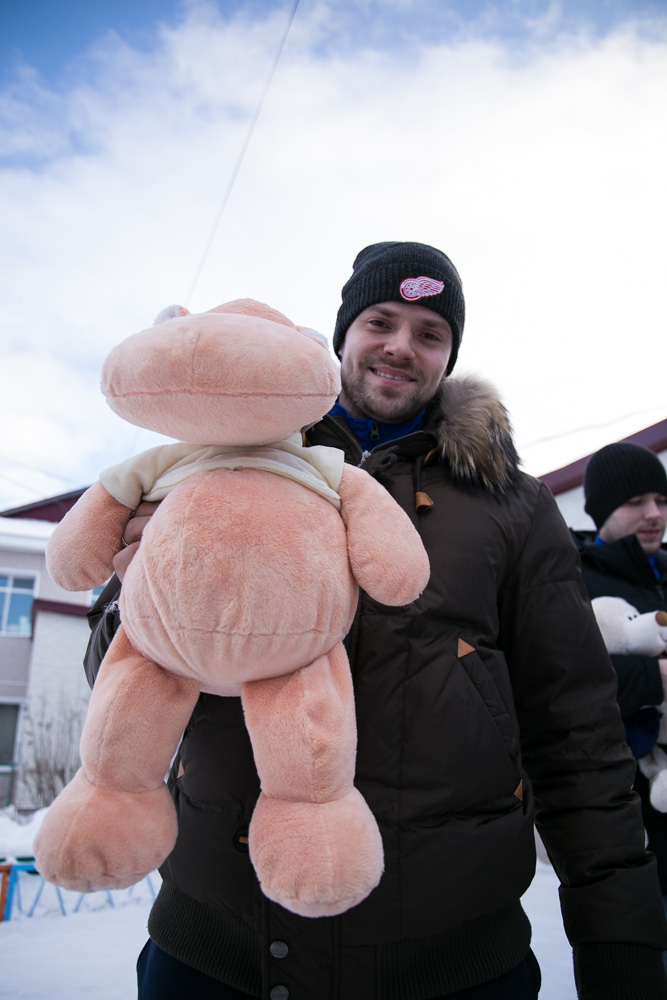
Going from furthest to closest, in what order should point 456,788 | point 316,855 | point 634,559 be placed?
point 634,559, point 456,788, point 316,855

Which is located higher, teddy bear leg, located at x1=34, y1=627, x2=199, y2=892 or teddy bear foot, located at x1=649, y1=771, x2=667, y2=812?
teddy bear leg, located at x1=34, y1=627, x2=199, y2=892

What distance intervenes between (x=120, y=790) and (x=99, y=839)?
7 centimetres

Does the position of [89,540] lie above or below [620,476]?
below

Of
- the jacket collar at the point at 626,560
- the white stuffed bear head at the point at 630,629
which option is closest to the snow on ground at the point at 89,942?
the white stuffed bear head at the point at 630,629

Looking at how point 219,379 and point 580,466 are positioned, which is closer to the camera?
point 219,379

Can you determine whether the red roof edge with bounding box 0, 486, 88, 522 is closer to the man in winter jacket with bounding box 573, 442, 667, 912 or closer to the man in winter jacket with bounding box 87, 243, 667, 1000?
the man in winter jacket with bounding box 573, 442, 667, 912

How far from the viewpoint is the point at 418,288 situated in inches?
81.7

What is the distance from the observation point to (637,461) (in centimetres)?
293

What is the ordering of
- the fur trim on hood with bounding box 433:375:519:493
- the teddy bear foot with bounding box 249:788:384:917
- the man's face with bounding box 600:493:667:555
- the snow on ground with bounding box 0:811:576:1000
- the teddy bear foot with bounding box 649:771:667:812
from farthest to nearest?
1. the snow on ground with bounding box 0:811:576:1000
2. the man's face with bounding box 600:493:667:555
3. the teddy bear foot with bounding box 649:771:667:812
4. the fur trim on hood with bounding box 433:375:519:493
5. the teddy bear foot with bounding box 249:788:384:917

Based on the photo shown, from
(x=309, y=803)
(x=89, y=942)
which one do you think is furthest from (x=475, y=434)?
(x=89, y=942)

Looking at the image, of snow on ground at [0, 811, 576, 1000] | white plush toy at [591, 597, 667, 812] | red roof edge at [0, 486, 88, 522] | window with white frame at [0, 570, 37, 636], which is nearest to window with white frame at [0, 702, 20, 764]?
window with white frame at [0, 570, 37, 636]

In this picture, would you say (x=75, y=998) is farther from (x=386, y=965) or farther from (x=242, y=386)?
(x=242, y=386)

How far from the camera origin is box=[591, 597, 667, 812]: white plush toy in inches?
92.4

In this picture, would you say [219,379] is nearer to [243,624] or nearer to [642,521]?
[243,624]
